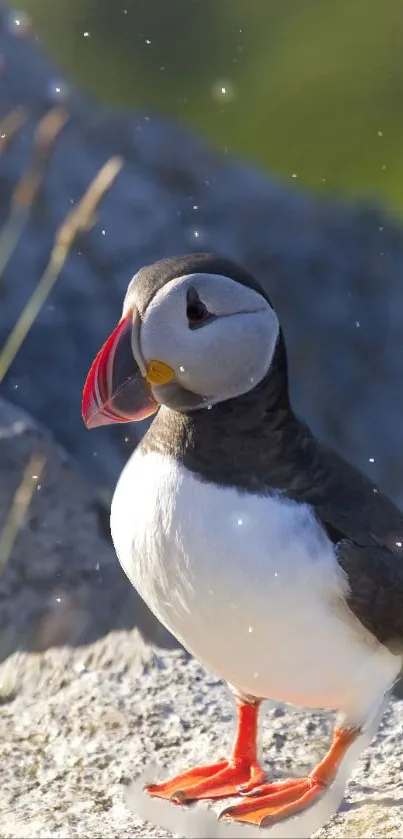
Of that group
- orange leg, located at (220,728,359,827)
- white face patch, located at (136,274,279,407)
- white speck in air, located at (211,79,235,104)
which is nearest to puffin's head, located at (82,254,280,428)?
white face patch, located at (136,274,279,407)

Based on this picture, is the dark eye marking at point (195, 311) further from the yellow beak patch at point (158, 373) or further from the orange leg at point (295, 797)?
the orange leg at point (295, 797)

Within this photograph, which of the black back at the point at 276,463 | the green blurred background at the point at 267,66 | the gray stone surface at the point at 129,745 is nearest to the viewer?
the black back at the point at 276,463

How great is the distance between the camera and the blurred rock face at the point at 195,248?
3.60m

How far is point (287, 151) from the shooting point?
5781 mm

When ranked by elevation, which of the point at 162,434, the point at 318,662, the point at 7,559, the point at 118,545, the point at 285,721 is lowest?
the point at 285,721

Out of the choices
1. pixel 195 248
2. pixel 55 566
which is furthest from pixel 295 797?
pixel 195 248

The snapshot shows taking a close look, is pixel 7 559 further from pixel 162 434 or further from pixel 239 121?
pixel 239 121

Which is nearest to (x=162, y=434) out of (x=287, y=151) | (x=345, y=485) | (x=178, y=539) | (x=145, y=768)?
(x=178, y=539)

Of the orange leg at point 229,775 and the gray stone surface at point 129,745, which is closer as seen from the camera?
the gray stone surface at point 129,745

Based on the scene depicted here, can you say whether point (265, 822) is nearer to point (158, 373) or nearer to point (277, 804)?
point (277, 804)

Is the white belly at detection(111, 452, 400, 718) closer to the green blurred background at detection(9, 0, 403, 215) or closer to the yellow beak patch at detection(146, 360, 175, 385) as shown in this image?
the yellow beak patch at detection(146, 360, 175, 385)

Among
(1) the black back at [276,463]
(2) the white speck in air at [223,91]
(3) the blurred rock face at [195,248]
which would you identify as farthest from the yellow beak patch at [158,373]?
(2) the white speck in air at [223,91]

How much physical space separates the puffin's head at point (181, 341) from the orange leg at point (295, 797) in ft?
2.39

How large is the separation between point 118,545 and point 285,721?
0.73m
